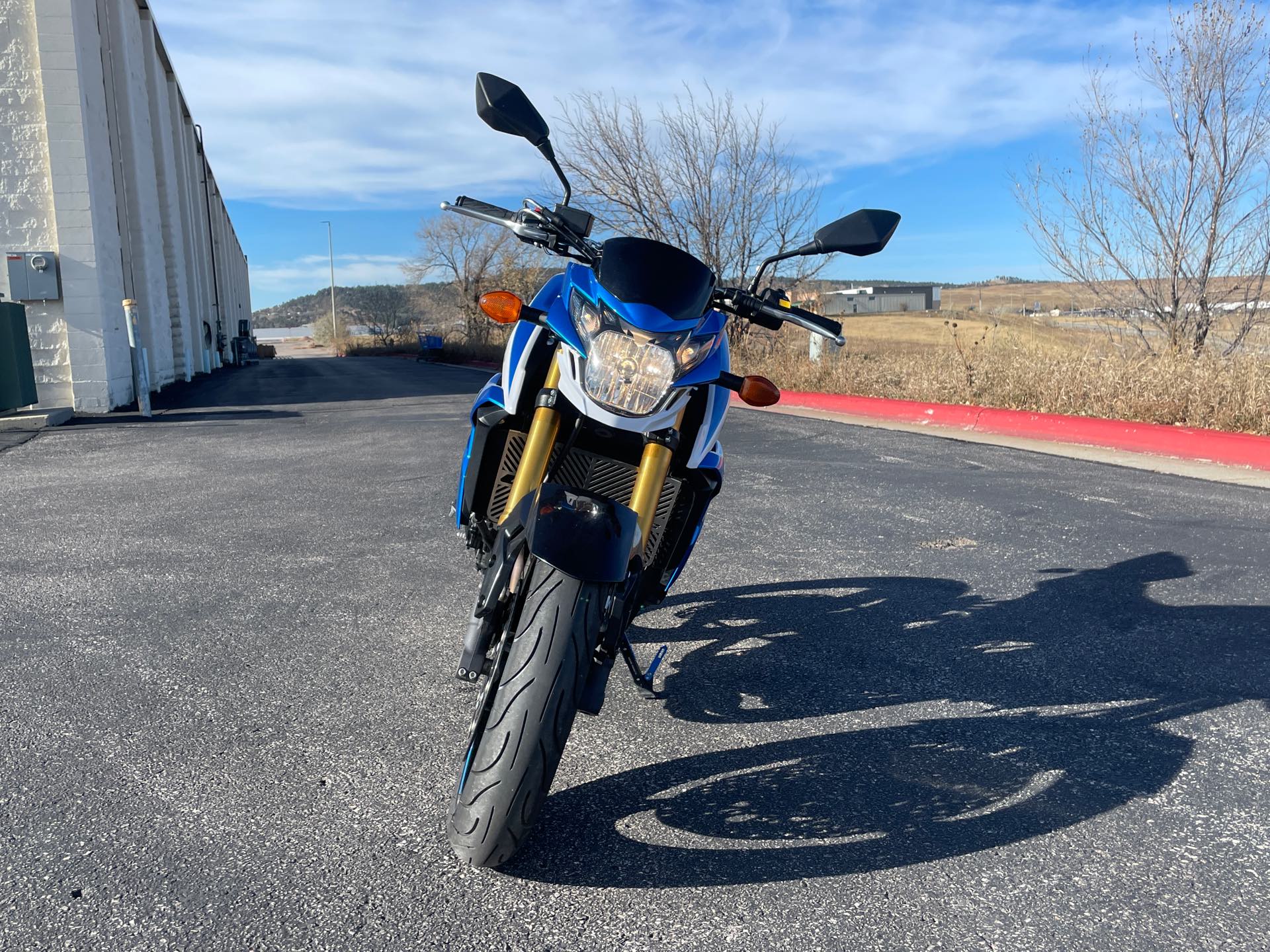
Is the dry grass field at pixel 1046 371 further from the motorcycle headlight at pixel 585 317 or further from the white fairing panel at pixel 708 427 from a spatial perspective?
the motorcycle headlight at pixel 585 317

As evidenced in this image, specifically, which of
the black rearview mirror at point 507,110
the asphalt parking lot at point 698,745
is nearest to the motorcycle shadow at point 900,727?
the asphalt parking lot at point 698,745

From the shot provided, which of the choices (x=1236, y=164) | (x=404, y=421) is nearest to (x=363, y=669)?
(x=404, y=421)

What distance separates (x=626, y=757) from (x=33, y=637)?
2691mm

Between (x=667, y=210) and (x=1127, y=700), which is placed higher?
(x=667, y=210)

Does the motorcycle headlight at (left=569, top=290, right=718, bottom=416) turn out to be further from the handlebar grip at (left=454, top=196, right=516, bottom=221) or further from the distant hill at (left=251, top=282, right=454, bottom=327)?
the distant hill at (left=251, top=282, right=454, bottom=327)

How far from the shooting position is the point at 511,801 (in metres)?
2.16

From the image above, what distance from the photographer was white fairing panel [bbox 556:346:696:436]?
250 centimetres

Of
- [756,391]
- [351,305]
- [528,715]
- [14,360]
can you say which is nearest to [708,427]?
[756,391]

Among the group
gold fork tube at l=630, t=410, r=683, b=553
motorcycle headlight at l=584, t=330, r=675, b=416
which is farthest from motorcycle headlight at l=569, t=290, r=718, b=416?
gold fork tube at l=630, t=410, r=683, b=553

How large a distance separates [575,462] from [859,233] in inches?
44.8

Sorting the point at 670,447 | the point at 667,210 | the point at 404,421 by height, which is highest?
the point at 667,210

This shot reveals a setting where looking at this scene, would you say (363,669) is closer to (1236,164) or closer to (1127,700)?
(1127,700)

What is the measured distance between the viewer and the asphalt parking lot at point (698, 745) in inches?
85.3

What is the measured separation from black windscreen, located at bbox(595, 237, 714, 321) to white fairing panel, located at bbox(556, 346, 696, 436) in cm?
22
